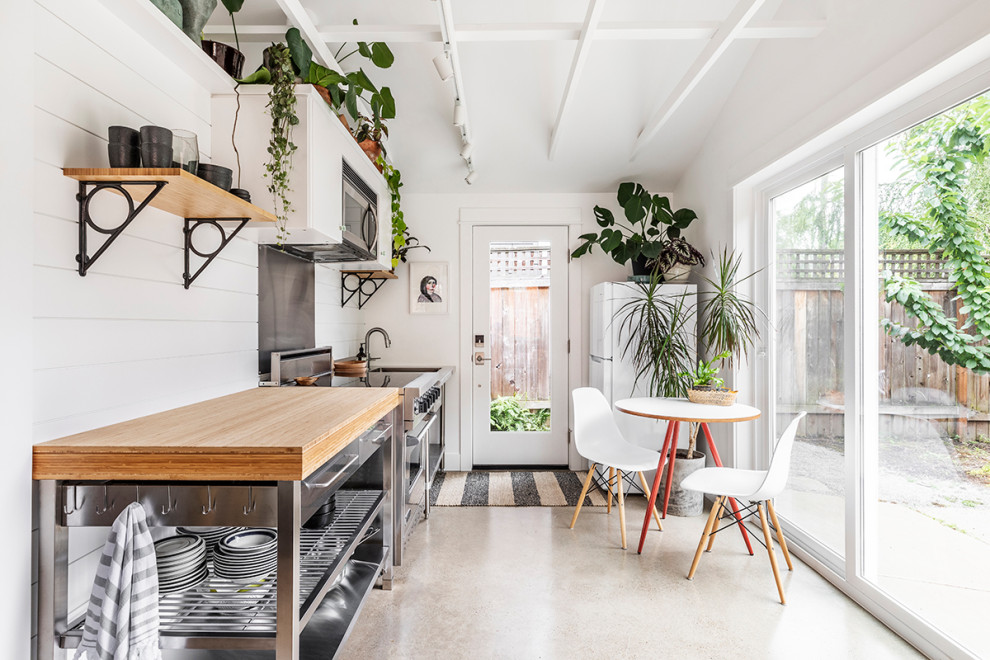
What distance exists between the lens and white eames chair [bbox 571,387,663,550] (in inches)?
122

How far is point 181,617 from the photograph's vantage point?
54.6 inches

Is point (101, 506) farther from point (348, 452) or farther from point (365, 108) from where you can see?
point (365, 108)

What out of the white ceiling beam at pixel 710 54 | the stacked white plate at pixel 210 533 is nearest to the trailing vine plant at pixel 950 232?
the white ceiling beam at pixel 710 54

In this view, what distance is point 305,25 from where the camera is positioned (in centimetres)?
219

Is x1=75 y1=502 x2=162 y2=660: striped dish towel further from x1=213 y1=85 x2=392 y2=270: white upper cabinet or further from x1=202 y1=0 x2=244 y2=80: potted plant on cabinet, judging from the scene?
x1=202 y1=0 x2=244 y2=80: potted plant on cabinet

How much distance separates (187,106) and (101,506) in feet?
4.47

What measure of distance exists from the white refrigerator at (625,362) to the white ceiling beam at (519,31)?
1.71 m

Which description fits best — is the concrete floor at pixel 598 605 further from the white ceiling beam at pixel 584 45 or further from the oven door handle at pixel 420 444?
the white ceiling beam at pixel 584 45

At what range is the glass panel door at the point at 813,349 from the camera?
2604 millimetres

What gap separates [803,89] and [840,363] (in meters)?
1.29

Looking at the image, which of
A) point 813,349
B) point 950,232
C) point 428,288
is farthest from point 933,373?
point 428,288

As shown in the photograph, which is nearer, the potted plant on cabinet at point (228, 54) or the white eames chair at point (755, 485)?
the potted plant on cabinet at point (228, 54)

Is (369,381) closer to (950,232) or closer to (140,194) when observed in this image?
(140,194)

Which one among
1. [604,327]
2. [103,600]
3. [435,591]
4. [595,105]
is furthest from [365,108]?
[103,600]
